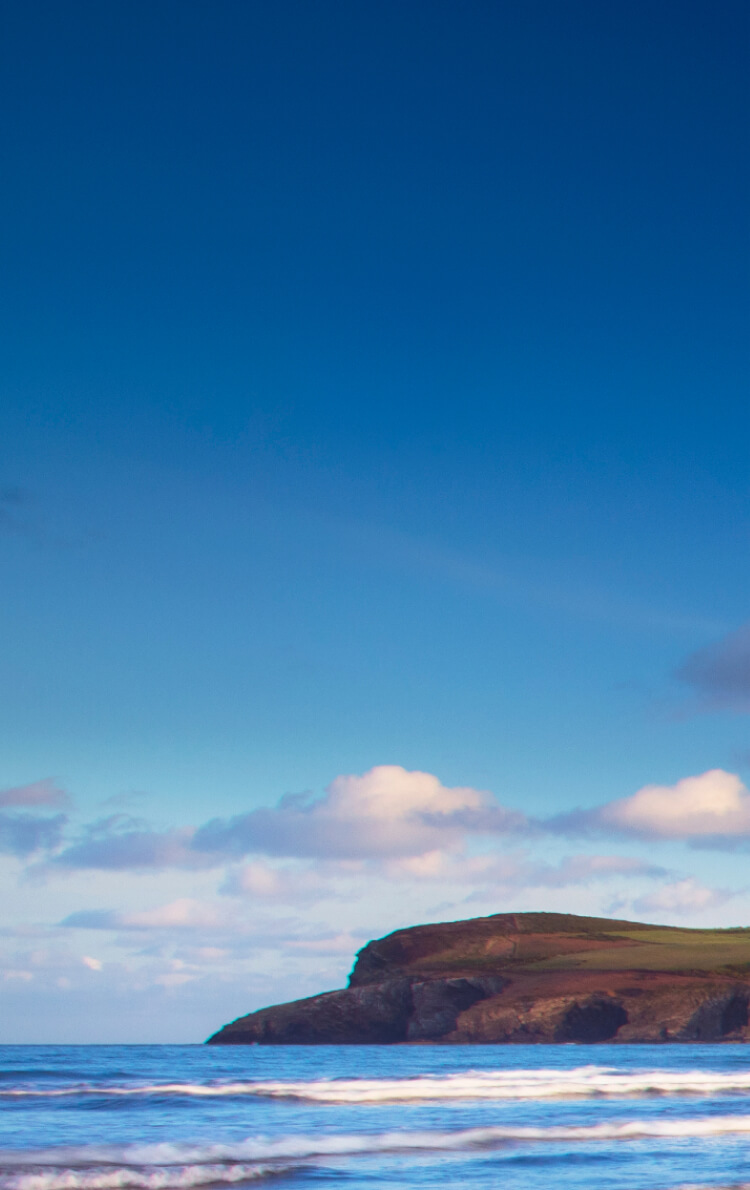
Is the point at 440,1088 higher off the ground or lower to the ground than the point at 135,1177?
lower

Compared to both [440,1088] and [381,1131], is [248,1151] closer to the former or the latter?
[381,1131]

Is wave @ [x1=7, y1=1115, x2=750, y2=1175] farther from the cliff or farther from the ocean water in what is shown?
the cliff

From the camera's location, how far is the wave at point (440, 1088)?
39.9m

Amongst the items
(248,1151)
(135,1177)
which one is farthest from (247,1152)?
(135,1177)

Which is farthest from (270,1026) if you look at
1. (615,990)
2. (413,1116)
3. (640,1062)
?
(413,1116)

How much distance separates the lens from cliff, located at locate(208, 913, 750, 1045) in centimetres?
11188

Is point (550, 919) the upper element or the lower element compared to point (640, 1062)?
upper

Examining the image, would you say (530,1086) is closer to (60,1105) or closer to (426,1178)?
(60,1105)

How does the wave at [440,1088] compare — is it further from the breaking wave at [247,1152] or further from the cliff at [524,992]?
the cliff at [524,992]

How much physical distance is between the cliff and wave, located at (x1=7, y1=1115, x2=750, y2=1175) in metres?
88.1

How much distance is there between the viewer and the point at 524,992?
12119 centimetres

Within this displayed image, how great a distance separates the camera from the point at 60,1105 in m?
35.7

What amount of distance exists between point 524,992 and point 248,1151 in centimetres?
10536

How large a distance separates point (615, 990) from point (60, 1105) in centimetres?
9158
